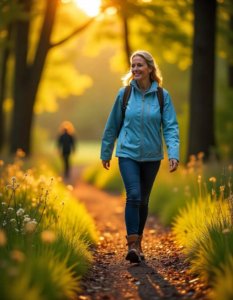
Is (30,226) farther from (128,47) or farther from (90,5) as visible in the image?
(128,47)

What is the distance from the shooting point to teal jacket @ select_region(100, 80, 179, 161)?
475 centimetres

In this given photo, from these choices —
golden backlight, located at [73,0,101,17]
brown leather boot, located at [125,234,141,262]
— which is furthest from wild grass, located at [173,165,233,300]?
golden backlight, located at [73,0,101,17]

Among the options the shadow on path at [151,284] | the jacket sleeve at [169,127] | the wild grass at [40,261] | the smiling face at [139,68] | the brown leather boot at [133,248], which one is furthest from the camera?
the smiling face at [139,68]

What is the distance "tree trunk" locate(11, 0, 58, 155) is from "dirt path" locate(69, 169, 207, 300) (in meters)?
6.75

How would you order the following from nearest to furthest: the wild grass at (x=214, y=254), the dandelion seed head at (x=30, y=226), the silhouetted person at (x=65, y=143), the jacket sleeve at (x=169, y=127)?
the wild grass at (x=214, y=254) → the dandelion seed head at (x=30, y=226) → the jacket sleeve at (x=169, y=127) → the silhouetted person at (x=65, y=143)

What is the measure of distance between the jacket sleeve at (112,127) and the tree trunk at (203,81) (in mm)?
5346

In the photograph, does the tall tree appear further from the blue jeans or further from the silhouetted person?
the blue jeans

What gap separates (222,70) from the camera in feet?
90.8

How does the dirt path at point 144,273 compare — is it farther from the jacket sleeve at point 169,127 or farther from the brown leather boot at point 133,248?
the jacket sleeve at point 169,127

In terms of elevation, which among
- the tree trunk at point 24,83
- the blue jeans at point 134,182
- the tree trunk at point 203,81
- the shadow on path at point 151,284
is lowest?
the shadow on path at point 151,284

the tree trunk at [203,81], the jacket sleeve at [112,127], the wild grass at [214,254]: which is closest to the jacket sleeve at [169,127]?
the jacket sleeve at [112,127]

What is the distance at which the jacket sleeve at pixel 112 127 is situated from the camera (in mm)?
4961

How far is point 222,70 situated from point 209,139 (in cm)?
1876

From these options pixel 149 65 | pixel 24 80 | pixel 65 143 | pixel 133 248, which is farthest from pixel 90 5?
pixel 133 248
